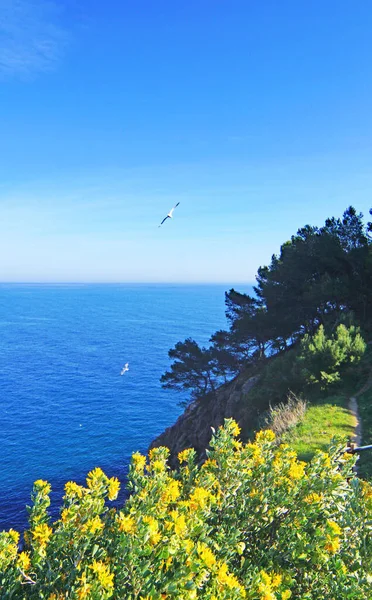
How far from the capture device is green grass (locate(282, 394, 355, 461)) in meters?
16.4

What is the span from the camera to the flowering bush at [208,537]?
478 cm

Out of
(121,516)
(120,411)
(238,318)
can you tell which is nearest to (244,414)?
(238,318)

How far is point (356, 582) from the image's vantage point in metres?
5.63

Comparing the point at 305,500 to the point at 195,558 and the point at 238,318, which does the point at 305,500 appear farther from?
the point at 238,318

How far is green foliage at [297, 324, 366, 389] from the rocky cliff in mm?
6354

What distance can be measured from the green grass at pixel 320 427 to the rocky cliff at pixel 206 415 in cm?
787

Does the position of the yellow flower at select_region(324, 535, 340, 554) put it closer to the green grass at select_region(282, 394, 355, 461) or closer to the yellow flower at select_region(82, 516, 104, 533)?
the yellow flower at select_region(82, 516, 104, 533)

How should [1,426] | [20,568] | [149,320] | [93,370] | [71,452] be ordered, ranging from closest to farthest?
[20,568] < [71,452] < [1,426] < [93,370] < [149,320]

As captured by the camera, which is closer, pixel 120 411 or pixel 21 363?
pixel 120 411

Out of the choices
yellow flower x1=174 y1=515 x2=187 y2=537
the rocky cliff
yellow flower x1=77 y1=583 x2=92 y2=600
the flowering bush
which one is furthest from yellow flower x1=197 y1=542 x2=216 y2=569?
the rocky cliff

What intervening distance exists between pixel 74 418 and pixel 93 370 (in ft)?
77.0

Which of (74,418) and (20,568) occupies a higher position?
(20,568)

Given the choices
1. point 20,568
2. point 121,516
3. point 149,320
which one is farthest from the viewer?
point 149,320

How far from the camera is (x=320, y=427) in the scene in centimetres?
1873
